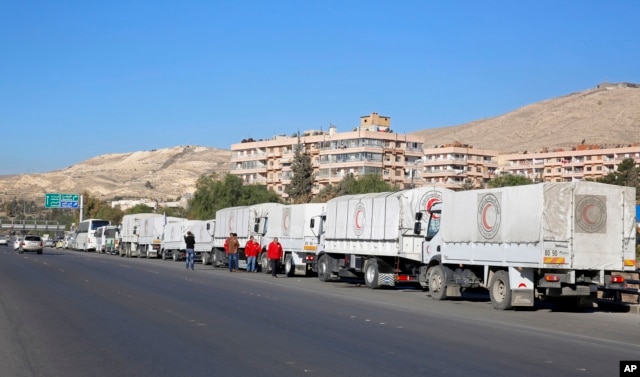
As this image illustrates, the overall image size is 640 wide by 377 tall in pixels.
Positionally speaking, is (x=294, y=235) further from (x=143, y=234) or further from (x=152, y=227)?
(x=143, y=234)

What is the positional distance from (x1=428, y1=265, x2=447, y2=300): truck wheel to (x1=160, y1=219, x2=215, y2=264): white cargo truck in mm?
30314

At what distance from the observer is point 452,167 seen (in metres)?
164

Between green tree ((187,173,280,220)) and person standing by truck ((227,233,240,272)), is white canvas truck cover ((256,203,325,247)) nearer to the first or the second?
person standing by truck ((227,233,240,272))

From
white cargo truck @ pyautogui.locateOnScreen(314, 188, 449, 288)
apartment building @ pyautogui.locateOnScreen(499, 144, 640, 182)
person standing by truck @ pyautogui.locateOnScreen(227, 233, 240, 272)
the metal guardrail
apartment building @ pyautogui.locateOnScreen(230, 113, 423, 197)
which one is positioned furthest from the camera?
the metal guardrail

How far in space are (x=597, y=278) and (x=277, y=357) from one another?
1253 cm

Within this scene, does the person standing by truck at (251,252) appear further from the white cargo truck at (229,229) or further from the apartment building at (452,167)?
the apartment building at (452,167)

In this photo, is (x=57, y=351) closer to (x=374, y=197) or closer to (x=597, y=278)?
(x=597, y=278)

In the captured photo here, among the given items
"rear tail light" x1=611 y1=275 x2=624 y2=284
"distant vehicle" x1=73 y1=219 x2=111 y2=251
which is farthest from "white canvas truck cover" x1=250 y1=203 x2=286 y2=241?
"distant vehicle" x1=73 y1=219 x2=111 y2=251

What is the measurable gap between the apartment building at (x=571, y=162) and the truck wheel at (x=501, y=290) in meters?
134

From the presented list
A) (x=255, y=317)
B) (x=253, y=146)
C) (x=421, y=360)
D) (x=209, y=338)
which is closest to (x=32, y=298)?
(x=255, y=317)

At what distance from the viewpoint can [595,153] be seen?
162 meters

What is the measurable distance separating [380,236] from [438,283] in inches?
210

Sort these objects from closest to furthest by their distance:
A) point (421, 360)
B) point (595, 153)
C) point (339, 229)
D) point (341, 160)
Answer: point (421, 360) → point (339, 229) → point (341, 160) → point (595, 153)

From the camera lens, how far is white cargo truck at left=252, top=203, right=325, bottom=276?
132ft
